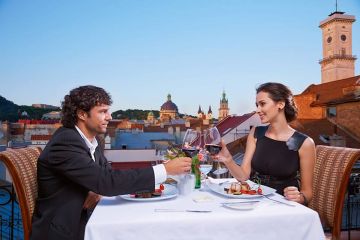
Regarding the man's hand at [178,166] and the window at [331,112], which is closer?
the man's hand at [178,166]

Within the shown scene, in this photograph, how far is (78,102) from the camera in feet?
6.65

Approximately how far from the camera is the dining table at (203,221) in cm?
154

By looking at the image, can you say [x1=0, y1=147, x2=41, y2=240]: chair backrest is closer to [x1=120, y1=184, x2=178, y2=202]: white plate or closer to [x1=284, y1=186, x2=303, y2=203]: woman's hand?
[x1=120, y1=184, x2=178, y2=202]: white plate

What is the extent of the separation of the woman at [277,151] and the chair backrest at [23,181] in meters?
1.24

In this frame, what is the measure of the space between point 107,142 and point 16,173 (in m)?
25.0

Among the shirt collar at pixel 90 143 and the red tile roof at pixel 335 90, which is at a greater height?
the red tile roof at pixel 335 90

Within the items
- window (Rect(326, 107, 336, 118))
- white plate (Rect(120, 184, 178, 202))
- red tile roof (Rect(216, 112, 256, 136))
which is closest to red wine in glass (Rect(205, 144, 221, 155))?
white plate (Rect(120, 184, 178, 202))

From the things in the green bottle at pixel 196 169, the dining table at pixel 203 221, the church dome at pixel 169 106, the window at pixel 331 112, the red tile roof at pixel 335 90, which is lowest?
the dining table at pixel 203 221

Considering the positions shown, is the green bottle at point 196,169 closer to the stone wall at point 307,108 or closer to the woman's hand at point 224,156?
the woman's hand at point 224,156

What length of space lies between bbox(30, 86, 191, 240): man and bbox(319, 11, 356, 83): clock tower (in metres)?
65.5

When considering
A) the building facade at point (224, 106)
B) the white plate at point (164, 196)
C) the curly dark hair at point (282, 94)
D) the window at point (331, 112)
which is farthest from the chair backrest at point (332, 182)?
the building facade at point (224, 106)

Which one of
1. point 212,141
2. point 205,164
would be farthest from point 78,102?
point 205,164

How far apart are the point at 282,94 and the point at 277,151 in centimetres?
47

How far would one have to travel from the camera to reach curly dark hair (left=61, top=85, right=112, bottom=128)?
203 centimetres
